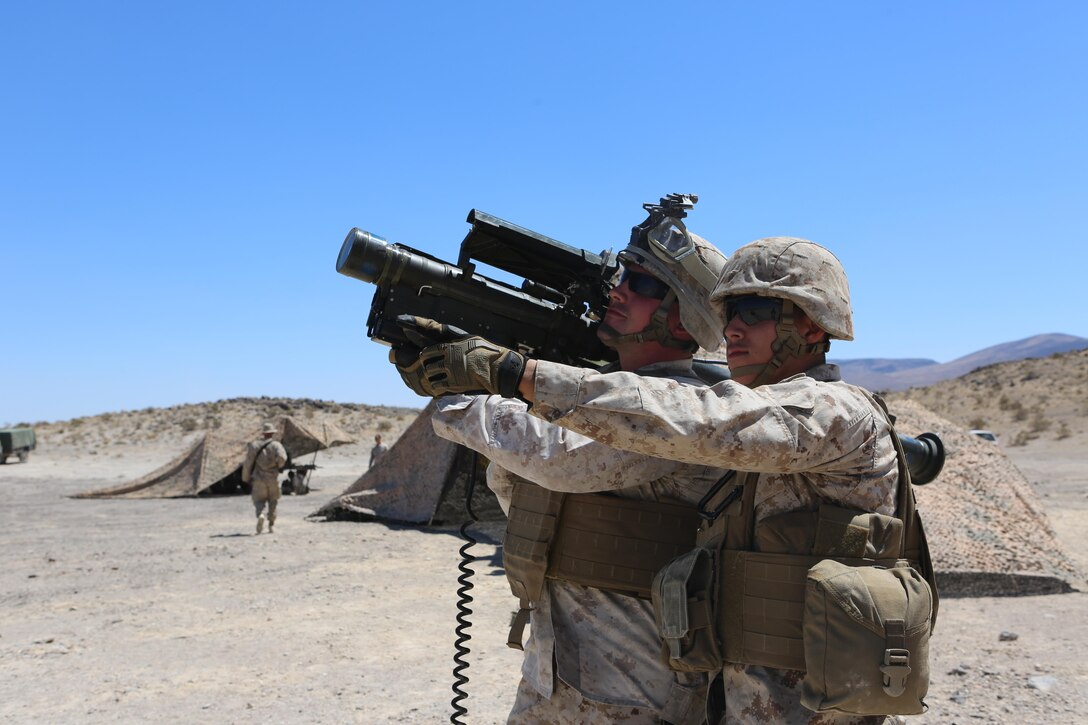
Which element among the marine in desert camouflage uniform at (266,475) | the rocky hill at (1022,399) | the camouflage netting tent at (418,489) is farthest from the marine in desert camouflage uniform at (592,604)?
the rocky hill at (1022,399)

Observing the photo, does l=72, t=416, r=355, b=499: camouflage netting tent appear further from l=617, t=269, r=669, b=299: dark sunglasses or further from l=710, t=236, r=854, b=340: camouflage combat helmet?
l=710, t=236, r=854, b=340: camouflage combat helmet

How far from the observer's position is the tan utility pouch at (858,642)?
1.92 meters

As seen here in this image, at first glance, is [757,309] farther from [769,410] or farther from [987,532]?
[987,532]

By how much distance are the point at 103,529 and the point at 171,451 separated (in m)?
20.5

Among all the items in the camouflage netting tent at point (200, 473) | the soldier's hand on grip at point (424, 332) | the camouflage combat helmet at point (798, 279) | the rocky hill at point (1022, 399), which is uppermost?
the rocky hill at point (1022, 399)

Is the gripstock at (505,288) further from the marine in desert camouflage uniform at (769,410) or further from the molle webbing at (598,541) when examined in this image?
the marine in desert camouflage uniform at (769,410)

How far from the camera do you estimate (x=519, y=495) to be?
2.86 m

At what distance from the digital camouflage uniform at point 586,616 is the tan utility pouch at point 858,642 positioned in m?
0.64

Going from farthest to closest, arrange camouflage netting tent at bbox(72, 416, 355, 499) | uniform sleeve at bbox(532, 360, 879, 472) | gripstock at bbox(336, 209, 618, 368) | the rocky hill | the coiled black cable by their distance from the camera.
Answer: the rocky hill
camouflage netting tent at bbox(72, 416, 355, 499)
the coiled black cable
gripstock at bbox(336, 209, 618, 368)
uniform sleeve at bbox(532, 360, 879, 472)

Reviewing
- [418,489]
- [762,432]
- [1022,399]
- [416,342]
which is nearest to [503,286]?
[416,342]

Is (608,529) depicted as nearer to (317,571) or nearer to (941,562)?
(941,562)

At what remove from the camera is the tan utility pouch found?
6.31ft

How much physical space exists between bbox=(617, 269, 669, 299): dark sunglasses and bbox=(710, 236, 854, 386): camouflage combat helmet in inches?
19.4

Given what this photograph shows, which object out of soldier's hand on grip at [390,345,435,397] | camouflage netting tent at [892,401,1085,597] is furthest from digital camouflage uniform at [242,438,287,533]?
soldier's hand on grip at [390,345,435,397]
